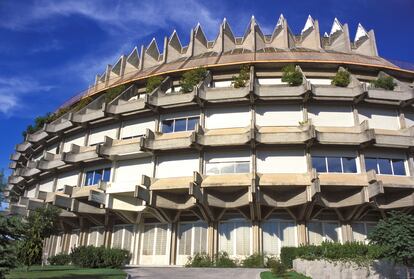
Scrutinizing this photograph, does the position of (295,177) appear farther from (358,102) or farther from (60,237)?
(60,237)

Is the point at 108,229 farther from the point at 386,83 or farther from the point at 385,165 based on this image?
the point at 386,83

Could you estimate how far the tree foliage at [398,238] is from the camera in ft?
56.5

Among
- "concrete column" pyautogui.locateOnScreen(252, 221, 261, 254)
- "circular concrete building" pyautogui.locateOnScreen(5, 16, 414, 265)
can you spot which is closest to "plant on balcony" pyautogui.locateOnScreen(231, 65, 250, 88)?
"circular concrete building" pyautogui.locateOnScreen(5, 16, 414, 265)

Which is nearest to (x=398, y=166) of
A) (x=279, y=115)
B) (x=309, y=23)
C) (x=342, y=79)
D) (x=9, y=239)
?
(x=342, y=79)

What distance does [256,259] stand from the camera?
1062 inches

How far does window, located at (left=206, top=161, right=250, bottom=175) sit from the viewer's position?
30.5 meters

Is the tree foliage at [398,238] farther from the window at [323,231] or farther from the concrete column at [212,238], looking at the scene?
the concrete column at [212,238]

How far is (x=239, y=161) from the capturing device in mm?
30812

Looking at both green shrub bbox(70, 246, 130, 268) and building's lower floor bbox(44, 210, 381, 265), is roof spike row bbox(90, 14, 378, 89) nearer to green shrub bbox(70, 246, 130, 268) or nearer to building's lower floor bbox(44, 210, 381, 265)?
building's lower floor bbox(44, 210, 381, 265)

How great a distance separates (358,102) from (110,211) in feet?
76.6

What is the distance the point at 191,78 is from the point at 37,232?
58.7 ft

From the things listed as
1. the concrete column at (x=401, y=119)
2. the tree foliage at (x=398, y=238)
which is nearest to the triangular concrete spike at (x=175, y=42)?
the concrete column at (x=401, y=119)

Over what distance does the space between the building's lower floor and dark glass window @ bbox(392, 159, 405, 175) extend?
12.5 feet

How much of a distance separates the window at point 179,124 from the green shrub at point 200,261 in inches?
Result: 427
